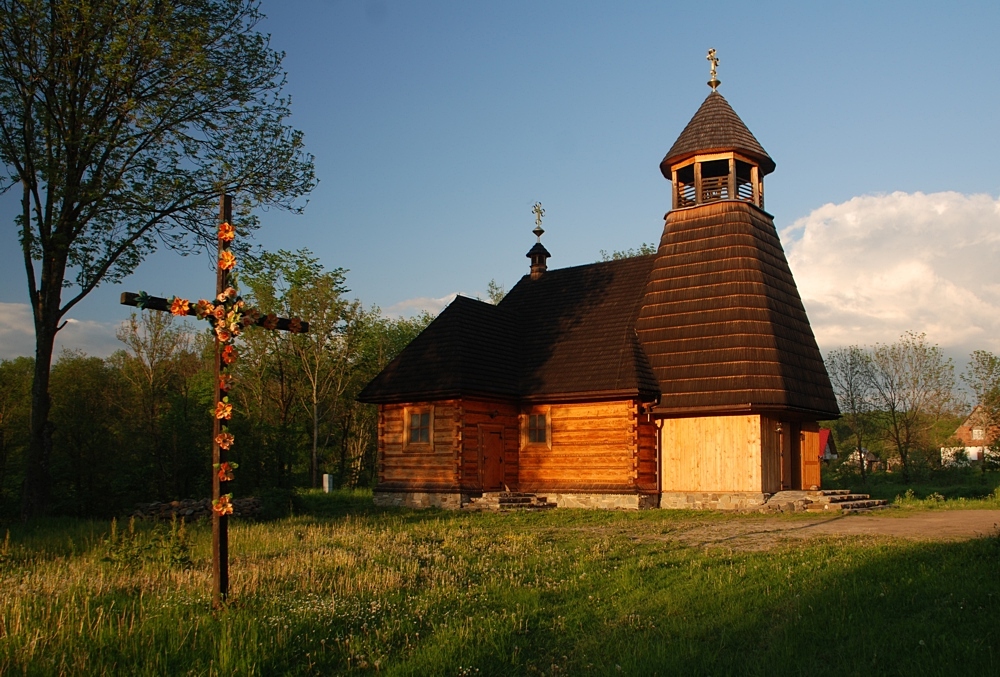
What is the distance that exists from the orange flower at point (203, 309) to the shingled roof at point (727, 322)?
1627cm

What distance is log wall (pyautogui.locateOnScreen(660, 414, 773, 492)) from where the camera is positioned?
862 inches

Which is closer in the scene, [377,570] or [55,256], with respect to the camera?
[377,570]

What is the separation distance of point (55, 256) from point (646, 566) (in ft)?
49.4

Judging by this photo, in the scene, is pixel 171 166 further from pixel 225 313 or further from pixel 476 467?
pixel 225 313

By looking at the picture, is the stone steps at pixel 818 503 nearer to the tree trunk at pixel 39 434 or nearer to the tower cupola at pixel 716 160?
the tower cupola at pixel 716 160

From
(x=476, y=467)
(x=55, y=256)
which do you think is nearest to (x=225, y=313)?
(x=55, y=256)

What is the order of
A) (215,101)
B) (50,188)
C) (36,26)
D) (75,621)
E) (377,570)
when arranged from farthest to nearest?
(215,101) < (50,188) < (36,26) < (377,570) < (75,621)

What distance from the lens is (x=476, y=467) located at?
2445 centimetres

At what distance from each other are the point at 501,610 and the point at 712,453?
15.0 m

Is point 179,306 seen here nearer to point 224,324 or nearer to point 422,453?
point 224,324

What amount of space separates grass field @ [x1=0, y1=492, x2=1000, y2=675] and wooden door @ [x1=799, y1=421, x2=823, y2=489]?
1193cm

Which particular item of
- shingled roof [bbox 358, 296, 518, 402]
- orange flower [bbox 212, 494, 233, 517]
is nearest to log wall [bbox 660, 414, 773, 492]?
shingled roof [bbox 358, 296, 518, 402]

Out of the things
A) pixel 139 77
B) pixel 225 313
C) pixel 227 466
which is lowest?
pixel 227 466

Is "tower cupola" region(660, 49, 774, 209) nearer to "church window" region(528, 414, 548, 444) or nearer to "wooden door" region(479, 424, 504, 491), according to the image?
"church window" region(528, 414, 548, 444)
